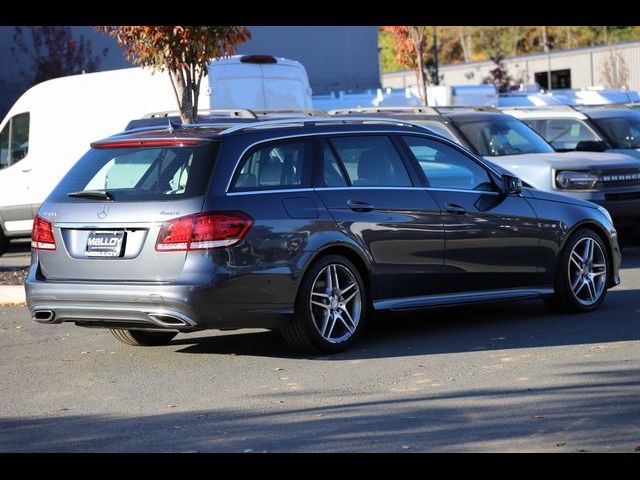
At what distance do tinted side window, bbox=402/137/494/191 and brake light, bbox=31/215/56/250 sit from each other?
9.07 feet

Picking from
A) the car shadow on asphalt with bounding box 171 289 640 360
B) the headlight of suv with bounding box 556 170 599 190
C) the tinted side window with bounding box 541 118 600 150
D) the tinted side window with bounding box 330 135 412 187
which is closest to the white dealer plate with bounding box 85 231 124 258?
the car shadow on asphalt with bounding box 171 289 640 360

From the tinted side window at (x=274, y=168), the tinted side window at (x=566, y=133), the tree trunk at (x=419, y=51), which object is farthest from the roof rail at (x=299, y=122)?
the tree trunk at (x=419, y=51)

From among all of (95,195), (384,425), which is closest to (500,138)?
(95,195)

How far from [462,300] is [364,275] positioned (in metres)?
0.97

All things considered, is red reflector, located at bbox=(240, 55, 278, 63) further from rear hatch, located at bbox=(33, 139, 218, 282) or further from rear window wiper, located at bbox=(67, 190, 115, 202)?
rear window wiper, located at bbox=(67, 190, 115, 202)

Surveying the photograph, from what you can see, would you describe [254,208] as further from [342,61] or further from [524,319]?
[342,61]

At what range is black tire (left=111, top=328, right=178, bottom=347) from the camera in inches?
386

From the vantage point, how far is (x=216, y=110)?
17328 mm

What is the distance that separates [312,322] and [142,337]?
1.60m

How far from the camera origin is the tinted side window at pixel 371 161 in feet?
31.1

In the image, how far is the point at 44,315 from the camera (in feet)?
29.5

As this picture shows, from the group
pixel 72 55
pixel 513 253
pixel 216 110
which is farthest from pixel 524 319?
pixel 72 55

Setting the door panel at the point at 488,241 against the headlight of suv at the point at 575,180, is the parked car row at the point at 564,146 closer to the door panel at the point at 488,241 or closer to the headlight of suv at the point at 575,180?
the headlight of suv at the point at 575,180

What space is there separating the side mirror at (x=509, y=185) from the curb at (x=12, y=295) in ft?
16.7
